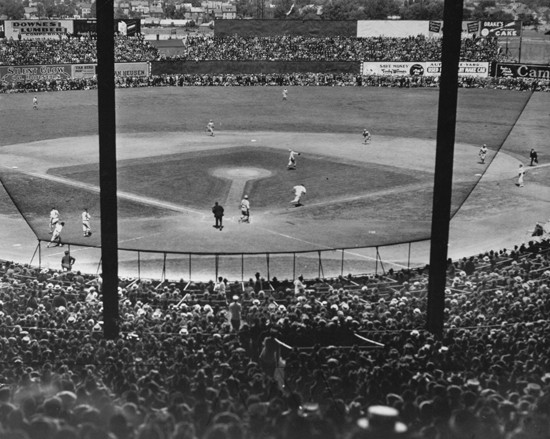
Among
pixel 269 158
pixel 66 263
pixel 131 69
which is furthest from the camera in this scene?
pixel 131 69

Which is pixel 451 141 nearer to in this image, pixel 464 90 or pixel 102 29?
pixel 102 29

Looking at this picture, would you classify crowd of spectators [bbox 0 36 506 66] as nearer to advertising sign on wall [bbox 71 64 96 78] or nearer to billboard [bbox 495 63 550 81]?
advertising sign on wall [bbox 71 64 96 78]

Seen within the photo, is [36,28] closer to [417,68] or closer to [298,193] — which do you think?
[417,68]

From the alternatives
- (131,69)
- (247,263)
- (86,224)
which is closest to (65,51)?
(131,69)

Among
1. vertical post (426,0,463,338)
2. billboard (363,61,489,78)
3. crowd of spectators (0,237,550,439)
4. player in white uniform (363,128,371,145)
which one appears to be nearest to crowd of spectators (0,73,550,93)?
billboard (363,61,489,78)

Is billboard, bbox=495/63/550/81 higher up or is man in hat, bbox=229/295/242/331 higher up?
billboard, bbox=495/63/550/81

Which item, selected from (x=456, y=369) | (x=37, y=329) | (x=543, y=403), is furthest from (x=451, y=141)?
(x=37, y=329)

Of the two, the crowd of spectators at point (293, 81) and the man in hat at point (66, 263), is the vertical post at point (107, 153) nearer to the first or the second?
the man in hat at point (66, 263)
